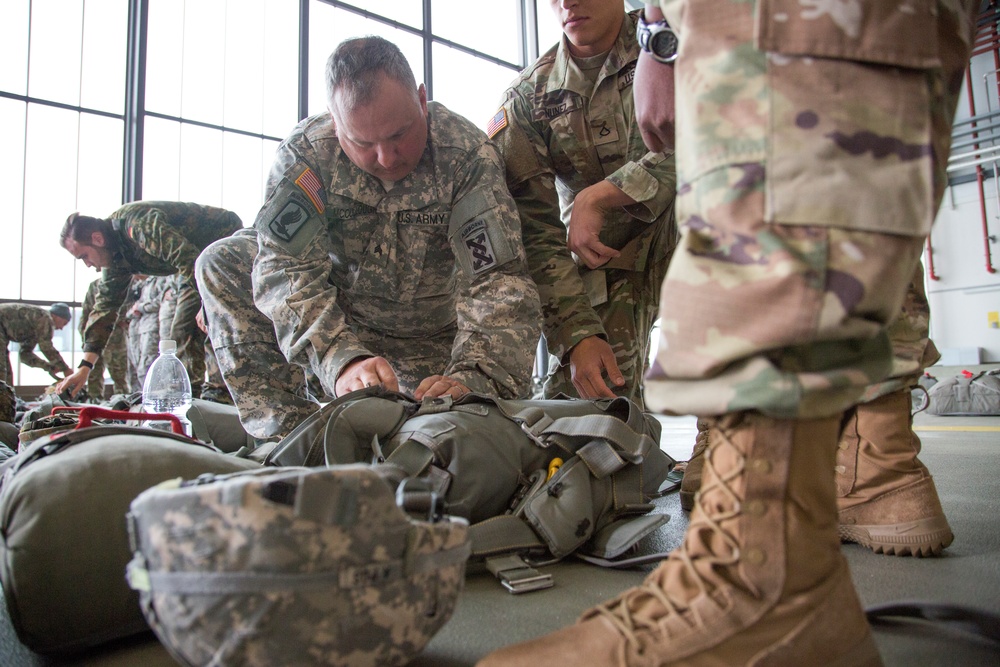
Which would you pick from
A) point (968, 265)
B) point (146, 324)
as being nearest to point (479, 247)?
point (146, 324)

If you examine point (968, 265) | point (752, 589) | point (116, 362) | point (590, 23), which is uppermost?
point (968, 265)

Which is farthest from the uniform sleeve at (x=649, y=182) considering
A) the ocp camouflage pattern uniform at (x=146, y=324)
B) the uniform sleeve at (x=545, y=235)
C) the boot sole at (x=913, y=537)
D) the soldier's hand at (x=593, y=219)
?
the ocp camouflage pattern uniform at (x=146, y=324)

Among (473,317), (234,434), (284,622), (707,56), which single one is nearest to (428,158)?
(473,317)

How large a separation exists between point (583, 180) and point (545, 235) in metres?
0.26

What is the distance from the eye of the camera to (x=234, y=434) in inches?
80.4

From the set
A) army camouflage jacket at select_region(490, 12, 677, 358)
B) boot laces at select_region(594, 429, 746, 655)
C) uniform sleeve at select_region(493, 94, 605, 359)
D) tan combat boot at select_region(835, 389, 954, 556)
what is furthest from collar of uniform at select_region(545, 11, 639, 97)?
boot laces at select_region(594, 429, 746, 655)

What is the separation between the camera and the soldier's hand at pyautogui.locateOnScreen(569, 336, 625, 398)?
5.09ft

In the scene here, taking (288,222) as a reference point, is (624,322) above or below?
below

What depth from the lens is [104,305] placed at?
380cm

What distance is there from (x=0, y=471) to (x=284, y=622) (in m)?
0.72

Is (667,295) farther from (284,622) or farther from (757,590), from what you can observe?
(284,622)

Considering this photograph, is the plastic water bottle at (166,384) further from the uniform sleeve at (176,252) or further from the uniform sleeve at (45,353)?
the uniform sleeve at (45,353)

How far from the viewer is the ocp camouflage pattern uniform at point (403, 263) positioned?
1.49 m

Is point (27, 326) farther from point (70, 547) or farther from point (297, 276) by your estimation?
point (70, 547)
